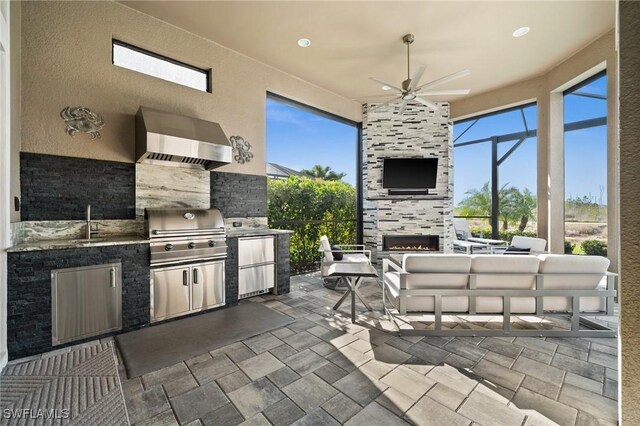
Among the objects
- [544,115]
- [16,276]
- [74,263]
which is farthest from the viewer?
[544,115]

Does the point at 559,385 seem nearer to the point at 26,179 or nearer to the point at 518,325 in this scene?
the point at 518,325

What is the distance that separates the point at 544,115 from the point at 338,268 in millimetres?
5219

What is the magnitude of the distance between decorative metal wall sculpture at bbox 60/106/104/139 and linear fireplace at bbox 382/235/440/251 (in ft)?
17.7

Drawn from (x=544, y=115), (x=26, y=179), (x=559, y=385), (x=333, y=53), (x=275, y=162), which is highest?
(x=333, y=53)

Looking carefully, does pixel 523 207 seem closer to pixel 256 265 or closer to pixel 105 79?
pixel 256 265

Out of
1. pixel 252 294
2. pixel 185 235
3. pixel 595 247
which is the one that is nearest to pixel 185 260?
pixel 185 235

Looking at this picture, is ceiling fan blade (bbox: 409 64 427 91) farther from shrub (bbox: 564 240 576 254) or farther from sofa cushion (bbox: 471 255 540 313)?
shrub (bbox: 564 240 576 254)

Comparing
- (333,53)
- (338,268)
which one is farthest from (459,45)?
(338,268)

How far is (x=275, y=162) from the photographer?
5.26 metres

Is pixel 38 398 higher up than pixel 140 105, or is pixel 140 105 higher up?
pixel 140 105

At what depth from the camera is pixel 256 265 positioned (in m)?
3.97

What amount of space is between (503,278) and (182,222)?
142 inches

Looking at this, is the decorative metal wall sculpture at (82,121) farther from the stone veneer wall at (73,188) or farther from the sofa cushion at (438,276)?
the sofa cushion at (438,276)

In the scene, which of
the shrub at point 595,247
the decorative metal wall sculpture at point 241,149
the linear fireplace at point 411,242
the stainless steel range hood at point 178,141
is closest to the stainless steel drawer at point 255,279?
the stainless steel range hood at point 178,141
